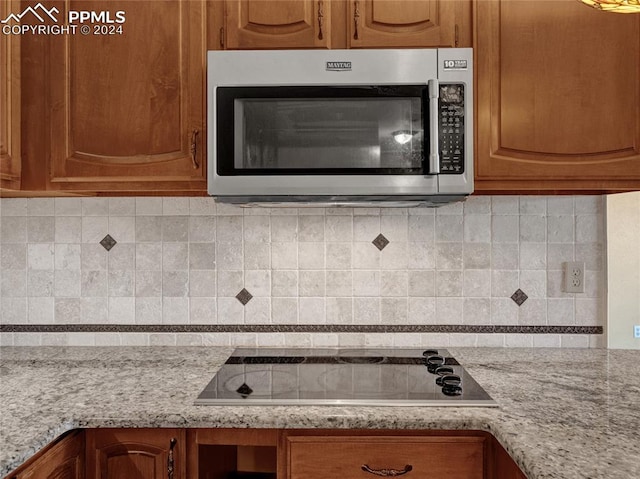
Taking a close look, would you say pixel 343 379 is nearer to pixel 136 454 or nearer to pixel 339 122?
pixel 136 454

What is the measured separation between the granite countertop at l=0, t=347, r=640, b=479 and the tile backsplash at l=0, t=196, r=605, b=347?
0.62 ft

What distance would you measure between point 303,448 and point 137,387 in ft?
1.65

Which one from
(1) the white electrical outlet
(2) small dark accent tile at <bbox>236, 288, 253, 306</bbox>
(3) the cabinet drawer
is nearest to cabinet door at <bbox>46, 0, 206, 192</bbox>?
(2) small dark accent tile at <bbox>236, 288, 253, 306</bbox>

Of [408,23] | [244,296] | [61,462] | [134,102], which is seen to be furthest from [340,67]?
[61,462]

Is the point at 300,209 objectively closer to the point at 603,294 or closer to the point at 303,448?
the point at 303,448

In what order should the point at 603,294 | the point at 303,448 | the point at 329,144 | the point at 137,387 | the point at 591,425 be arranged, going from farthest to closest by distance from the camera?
the point at 603,294
the point at 329,144
the point at 137,387
the point at 303,448
the point at 591,425

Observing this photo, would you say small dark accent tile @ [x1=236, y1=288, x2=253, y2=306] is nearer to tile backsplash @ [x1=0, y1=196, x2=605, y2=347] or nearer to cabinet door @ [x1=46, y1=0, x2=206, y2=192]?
tile backsplash @ [x1=0, y1=196, x2=605, y2=347]

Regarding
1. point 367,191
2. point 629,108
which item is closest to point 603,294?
point 629,108

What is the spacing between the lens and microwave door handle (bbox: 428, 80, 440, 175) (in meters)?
1.56

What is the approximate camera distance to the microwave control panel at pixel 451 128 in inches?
62.6

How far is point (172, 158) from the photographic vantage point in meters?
1.68

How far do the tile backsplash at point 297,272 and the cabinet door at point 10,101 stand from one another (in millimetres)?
356

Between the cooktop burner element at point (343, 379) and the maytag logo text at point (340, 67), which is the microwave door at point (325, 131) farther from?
the cooktop burner element at point (343, 379)

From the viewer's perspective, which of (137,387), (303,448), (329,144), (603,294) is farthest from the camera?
(603,294)
